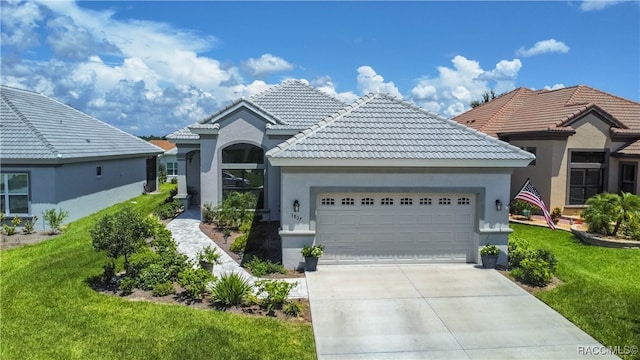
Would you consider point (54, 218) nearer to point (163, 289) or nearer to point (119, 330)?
point (163, 289)

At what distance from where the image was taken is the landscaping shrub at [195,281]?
32.8 ft

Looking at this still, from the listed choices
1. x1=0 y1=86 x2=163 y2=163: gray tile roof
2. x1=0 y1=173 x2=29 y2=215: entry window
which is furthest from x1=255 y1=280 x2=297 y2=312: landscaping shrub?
x1=0 y1=173 x2=29 y2=215: entry window

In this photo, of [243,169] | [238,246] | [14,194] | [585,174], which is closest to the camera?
[238,246]

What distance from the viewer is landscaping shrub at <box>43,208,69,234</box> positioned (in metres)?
17.6

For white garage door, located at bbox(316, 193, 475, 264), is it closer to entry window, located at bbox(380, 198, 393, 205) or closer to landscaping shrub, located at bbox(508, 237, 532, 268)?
entry window, located at bbox(380, 198, 393, 205)

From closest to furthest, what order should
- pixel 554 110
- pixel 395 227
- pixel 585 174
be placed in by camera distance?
pixel 395 227 → pixel 585 174 → pixel 554 110

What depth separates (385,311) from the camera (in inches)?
371

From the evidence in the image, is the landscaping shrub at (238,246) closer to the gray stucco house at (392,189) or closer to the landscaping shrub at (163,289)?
the gray stucco house at (392,189)

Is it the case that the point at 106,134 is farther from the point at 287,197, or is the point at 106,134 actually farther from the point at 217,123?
the point at 287,197

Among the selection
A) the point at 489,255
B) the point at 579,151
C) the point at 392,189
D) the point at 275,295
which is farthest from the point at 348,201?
the point at 579,151

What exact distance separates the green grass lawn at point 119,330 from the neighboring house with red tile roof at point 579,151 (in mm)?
16265

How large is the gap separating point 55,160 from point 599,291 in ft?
61.1

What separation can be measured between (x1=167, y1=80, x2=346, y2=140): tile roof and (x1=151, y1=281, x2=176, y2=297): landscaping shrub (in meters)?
8.84

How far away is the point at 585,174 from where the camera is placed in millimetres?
20906
